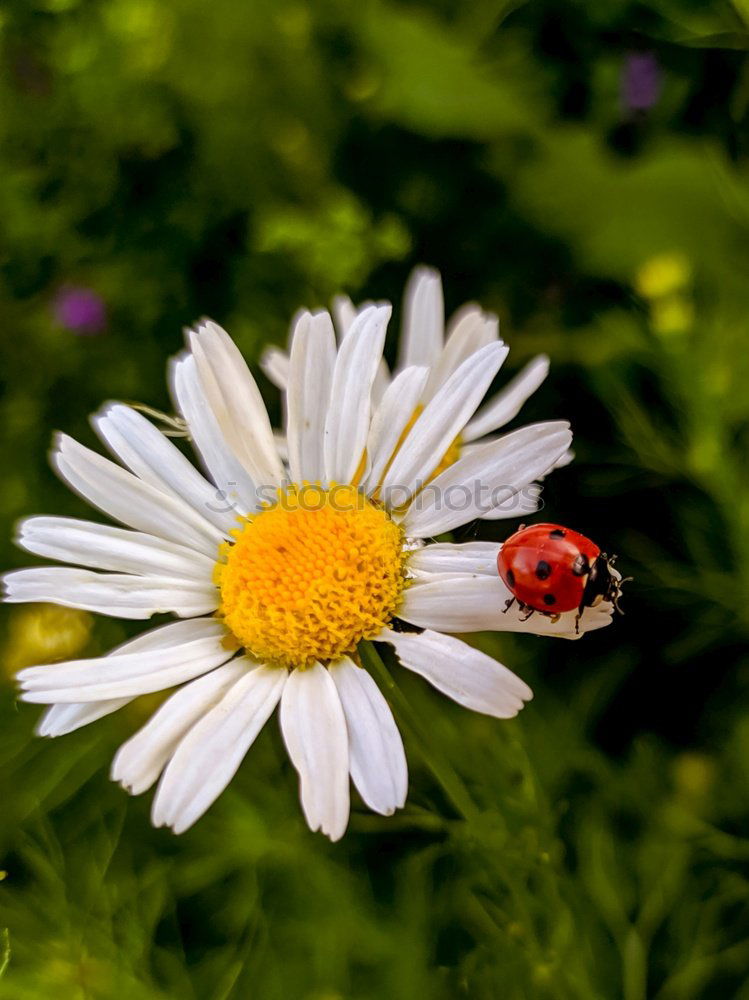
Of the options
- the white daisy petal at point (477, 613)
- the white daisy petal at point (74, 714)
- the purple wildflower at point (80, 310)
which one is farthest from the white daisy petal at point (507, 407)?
the purple wildflower at point (80, 310)

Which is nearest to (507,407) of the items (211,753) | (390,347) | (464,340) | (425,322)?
(464,340)

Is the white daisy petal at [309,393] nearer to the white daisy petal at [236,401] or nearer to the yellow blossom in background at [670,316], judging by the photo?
the white daisy petal at [236,401]

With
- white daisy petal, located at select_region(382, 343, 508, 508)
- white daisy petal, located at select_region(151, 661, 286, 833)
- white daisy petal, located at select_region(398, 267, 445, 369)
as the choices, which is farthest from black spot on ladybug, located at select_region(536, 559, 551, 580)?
white daisy petal, located at select_region(398, 267, 445, 369)

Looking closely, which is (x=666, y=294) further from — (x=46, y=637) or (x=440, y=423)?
(x=46, y=637)

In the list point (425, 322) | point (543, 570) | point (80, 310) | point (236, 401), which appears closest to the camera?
point (543, 570)

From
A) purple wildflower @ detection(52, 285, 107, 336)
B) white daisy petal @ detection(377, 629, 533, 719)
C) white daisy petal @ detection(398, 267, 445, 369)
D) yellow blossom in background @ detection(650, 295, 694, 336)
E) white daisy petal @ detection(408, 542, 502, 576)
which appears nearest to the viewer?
white daisy petal @ detection(377, 629, 533, 719)

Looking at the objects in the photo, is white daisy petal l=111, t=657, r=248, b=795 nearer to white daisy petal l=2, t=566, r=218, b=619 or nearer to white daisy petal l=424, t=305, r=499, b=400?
white daisy petal l=2, t=566, r=218, b=619

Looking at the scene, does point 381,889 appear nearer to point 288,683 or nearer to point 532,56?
point 288,683
